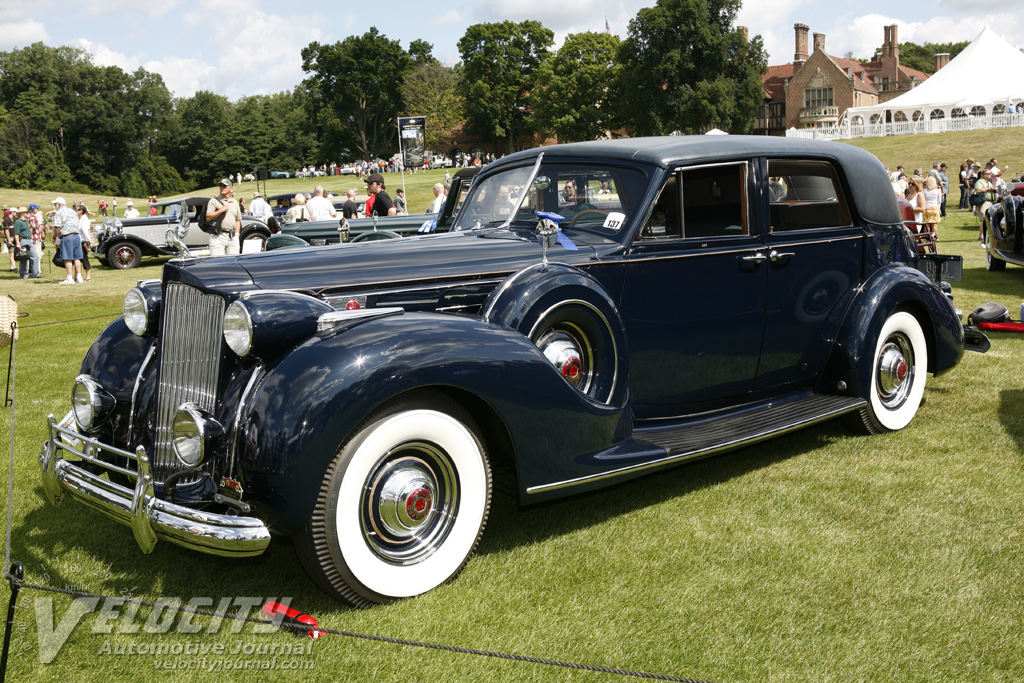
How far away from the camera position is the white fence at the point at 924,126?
45750 mm

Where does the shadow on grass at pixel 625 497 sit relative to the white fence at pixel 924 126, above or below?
below

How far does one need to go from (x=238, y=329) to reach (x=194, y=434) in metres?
0.42

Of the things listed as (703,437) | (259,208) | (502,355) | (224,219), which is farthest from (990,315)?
(259,208)

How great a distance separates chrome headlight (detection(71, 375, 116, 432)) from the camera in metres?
3.64

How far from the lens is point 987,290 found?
1078cm

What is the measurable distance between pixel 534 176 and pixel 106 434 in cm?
264

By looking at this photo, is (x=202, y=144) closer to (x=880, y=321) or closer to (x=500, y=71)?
(x=500, y=71)

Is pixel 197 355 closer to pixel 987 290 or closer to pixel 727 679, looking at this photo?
pixel 727 679

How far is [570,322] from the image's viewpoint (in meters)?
3.74

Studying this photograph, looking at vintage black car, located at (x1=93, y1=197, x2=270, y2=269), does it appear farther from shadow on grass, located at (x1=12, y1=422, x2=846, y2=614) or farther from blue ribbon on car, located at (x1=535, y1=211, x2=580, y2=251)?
blue ribbon on car, located at (x1=535, y1=211, x2=580, y2=251)

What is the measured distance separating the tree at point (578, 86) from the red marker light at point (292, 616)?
199ft

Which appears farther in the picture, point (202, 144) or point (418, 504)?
point (202, 144)

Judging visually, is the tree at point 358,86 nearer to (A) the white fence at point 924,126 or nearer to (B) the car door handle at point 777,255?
(A) the white fence at point 924,126

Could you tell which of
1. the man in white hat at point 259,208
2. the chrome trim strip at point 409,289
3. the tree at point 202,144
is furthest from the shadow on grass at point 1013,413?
the tree at point 202,144
